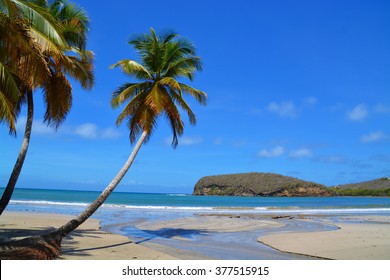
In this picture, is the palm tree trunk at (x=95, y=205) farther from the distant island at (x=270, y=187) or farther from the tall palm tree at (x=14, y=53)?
the distant island at (x=270, y=187)

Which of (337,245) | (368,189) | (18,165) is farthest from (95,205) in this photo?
(368,189)

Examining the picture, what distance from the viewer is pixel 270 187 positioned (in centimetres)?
→ 12656

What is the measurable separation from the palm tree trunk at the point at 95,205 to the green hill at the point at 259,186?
116 m

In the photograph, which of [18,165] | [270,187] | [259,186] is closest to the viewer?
[18,165]

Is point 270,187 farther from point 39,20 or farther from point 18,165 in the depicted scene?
point 39,20

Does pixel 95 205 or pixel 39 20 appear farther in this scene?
pixel 95 205

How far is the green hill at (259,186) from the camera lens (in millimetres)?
124562

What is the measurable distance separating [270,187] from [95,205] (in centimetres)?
11904

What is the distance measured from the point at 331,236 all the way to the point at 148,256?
348 inches

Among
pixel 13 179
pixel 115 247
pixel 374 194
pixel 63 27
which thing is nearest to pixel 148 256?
pixel 115 247

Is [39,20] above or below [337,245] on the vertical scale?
above

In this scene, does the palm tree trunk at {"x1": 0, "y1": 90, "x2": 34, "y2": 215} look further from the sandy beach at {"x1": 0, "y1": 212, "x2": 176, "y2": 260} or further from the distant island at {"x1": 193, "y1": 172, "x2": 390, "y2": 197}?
the distant island at {"x1": 193, "y1": 172, "x2": 390, "y2": 197}

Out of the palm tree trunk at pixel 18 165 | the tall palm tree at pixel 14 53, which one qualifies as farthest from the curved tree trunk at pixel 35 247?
the tall palm tree at pixel 14 53

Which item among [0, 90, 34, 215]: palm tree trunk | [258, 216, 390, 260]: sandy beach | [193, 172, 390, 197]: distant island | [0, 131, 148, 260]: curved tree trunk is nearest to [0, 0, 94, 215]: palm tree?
[0, 90, 34, 215]: palm tree trunk
